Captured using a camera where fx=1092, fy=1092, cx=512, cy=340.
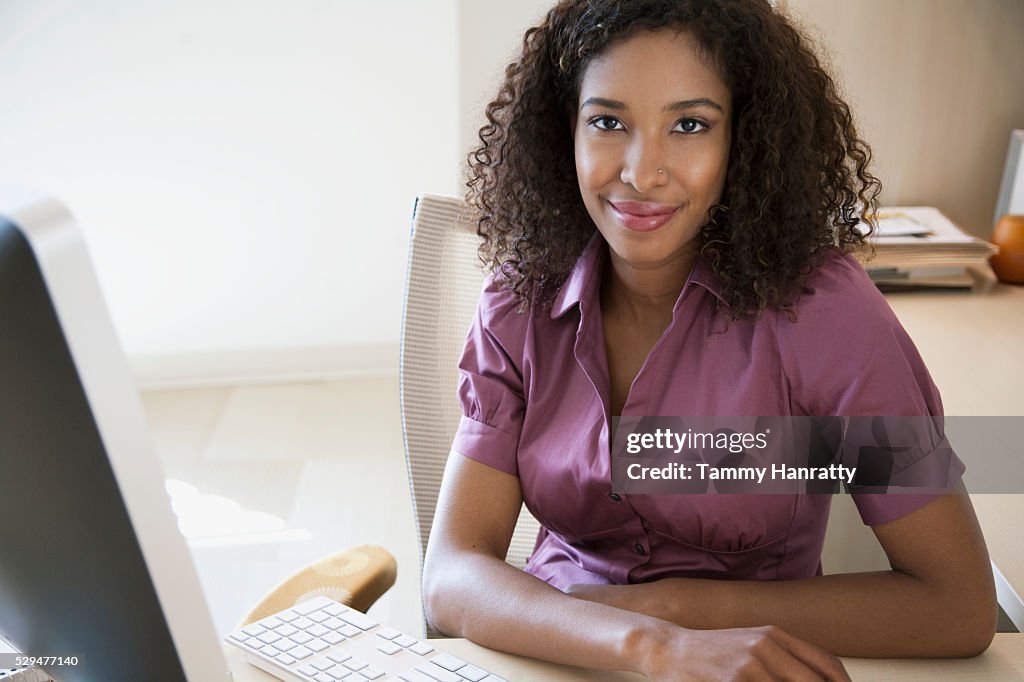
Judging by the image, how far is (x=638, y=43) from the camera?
3.81 ft

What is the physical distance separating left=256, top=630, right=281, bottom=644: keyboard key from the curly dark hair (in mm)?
506

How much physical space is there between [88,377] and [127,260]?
113 inches

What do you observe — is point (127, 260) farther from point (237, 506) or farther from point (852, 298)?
point (852, 298)

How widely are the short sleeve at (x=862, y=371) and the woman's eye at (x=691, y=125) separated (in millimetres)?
200

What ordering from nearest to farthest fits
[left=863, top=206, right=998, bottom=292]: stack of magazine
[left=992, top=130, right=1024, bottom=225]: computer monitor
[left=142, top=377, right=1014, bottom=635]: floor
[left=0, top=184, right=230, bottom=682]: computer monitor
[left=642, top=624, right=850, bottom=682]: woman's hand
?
[left=0, top=184, right=230, bottom=682]: computer monitor < [left=642, top=624, right=850, bottom=682]: woman's hand < [left=863, top=206, right=998, bottom=292]: stack of magazine < [left=992, top=130, right=1024, bottom=225]: computer monitor < [left=142, top=377, right=1014, bottom=635]: floor

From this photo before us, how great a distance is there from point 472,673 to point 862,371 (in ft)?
1.59

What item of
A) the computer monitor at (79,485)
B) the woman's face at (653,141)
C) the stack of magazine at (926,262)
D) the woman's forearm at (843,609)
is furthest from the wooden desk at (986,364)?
the computer monitor at (79,485)

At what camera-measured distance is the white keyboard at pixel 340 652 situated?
2.94 ft

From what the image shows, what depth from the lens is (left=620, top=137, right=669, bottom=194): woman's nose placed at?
1158 mm

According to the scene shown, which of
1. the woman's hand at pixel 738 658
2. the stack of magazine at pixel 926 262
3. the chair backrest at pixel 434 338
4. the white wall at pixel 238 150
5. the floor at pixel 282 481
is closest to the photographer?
Result: the woman's hand at pixel 738 658

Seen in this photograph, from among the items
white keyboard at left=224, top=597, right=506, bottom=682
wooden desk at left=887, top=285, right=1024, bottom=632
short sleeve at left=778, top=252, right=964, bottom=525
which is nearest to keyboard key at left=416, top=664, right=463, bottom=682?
white keyboard at left=224, top=597, right=506, bottom=682

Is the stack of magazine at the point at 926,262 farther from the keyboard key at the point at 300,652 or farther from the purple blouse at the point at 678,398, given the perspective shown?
the keyboard key at the point at 300,652

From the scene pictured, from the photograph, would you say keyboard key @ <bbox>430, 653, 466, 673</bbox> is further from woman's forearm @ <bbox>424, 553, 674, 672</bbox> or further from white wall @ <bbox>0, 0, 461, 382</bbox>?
white wall @ <bbox>0, 0, 461, 382</bbox>

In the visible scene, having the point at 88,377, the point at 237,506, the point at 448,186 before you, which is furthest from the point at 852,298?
the point at 448,186
